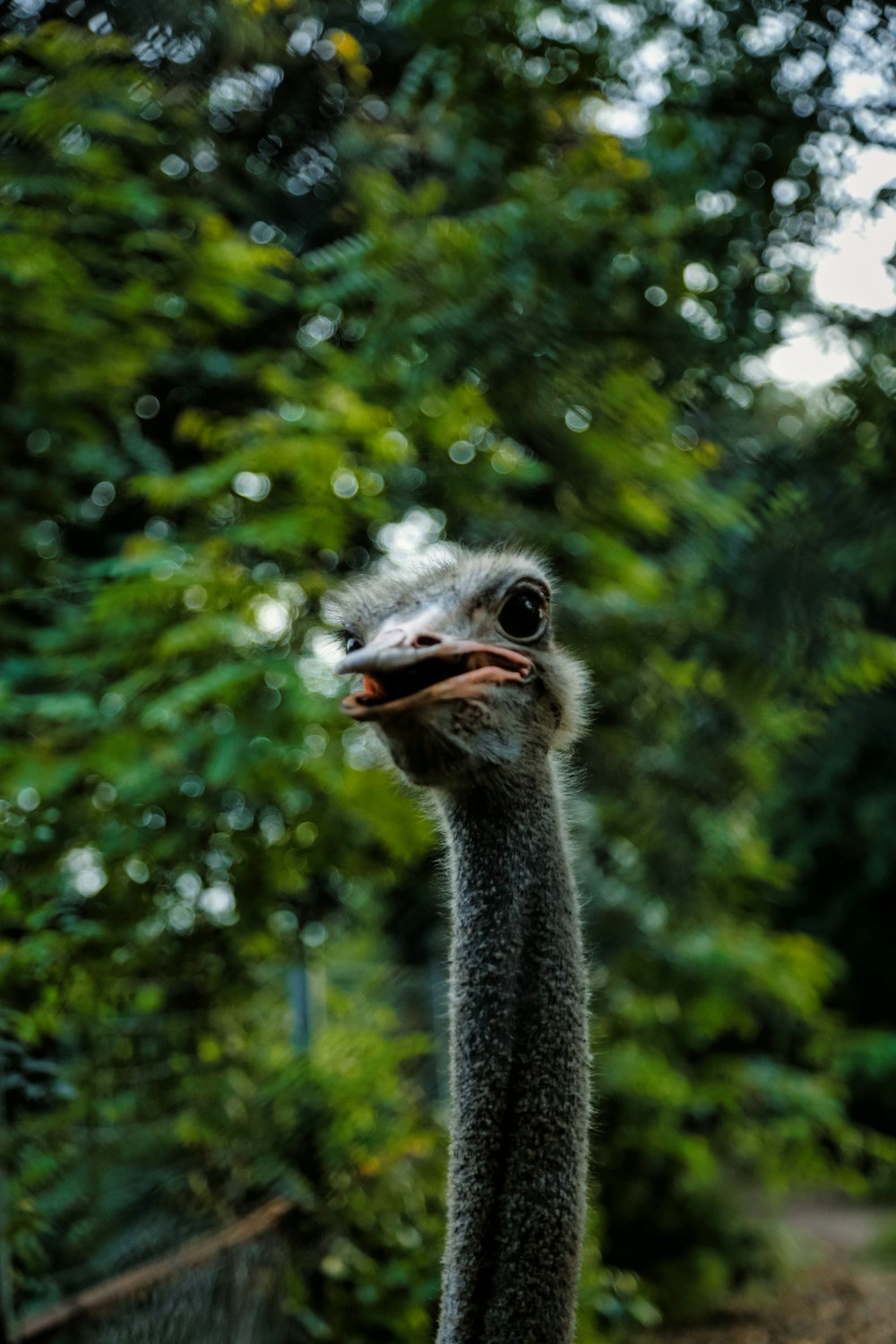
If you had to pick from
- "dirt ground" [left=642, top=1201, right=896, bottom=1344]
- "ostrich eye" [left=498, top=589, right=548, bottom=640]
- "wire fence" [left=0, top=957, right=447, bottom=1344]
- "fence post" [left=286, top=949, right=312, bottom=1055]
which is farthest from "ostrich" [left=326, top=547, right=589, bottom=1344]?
"dirt ground" [left=642, top=1201, right=896, bottom=1344]

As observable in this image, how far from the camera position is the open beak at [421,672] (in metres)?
0.94

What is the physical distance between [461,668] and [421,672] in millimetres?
40

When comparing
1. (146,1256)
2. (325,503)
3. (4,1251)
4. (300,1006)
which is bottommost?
(300,1006)

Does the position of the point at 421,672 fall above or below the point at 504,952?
above

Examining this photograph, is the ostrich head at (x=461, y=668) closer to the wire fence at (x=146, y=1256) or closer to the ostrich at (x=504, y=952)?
the ostrich at (x=504, y=952)

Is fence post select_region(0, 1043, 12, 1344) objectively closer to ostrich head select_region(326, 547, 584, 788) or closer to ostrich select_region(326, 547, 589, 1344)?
ostrich select_region(326, 547, 589, 1344)

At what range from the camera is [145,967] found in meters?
2.96

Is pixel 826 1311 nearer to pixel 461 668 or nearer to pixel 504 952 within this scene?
pixel 504 952

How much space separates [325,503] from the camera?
3150mm

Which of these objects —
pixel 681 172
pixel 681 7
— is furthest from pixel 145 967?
pixel 681 7

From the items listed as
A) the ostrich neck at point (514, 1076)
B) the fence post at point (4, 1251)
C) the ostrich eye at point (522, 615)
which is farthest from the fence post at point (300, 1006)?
the ostrich eye at point (522, 615)

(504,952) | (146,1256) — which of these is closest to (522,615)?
(504,952)

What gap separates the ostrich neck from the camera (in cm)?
108

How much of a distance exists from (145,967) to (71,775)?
53cm
